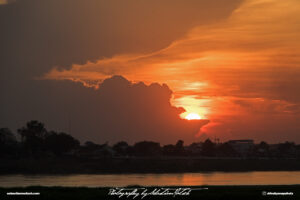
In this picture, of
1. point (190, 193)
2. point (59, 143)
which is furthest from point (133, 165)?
point (190, 193)

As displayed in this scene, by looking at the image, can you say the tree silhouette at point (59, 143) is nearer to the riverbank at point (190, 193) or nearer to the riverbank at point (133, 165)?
the riverbank at point (133, 165)

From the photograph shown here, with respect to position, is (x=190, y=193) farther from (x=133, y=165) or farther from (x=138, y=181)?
(x=133, y=165)

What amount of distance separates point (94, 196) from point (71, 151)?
14524cm

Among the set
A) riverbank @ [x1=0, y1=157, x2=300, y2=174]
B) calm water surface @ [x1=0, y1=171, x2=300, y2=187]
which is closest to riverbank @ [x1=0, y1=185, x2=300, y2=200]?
calm water surface @ [x1=0, y1=171, x2=300, y2=187]

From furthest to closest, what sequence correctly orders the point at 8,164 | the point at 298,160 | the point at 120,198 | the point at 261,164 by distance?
1. the point at 298,160
2. the point at 261,164
3. the point at 8,164
4. the point at 120,198

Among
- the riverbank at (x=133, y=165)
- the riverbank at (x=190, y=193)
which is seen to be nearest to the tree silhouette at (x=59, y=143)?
the riverbank at (x=133, y=165)

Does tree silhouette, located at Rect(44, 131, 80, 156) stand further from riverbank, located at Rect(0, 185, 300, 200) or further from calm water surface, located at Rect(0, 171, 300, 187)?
riverbank, located at Rect(0, 185, 300, 200)

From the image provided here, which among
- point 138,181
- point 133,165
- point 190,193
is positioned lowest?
point 190,193

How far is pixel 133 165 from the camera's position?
146m

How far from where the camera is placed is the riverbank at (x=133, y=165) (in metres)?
128

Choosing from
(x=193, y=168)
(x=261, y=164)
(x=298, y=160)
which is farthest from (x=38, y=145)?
(x=298, y=160)

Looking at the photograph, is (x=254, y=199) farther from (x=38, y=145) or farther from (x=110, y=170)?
(x=38, y=145)

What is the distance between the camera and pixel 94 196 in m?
26.5

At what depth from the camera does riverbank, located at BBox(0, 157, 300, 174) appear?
127625 millimetres
